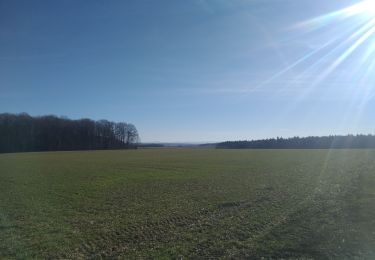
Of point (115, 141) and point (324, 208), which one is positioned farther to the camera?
point (115, 141)

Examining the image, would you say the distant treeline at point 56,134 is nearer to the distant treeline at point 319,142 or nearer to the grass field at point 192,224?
the distant treeline at point 319,142

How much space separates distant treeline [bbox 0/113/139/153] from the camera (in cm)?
14000

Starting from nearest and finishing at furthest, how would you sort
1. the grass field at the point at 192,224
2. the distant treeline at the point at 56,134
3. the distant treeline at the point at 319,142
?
the grass field at the point at 192,224
the distant treeline at the point at 56,134
the distant treeline at the point at 319,142

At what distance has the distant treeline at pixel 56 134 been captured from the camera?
14000 cm

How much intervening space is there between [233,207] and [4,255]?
10116 mm

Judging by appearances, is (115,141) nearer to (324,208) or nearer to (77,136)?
(77,136)

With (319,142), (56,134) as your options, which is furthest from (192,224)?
(319,142)

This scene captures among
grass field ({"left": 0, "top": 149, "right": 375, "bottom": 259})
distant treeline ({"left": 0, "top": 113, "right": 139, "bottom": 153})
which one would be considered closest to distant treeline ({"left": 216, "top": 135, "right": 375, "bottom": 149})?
distant treeline ({"left": 0, "top": 113, "right": 139, "bottom": 153})

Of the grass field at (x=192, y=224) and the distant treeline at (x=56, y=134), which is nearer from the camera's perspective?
the grass field at (x=192, y=224)

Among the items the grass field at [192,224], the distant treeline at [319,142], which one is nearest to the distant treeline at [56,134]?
the distant treeline at [319,142]

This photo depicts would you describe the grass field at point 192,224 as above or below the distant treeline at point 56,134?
below

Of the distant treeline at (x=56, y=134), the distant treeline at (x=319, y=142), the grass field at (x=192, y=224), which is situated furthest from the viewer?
the distant treeline at (x=319, y=142)

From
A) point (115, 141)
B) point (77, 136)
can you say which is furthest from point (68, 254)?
→ point (115, 141)

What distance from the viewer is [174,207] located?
1711 centimetres
